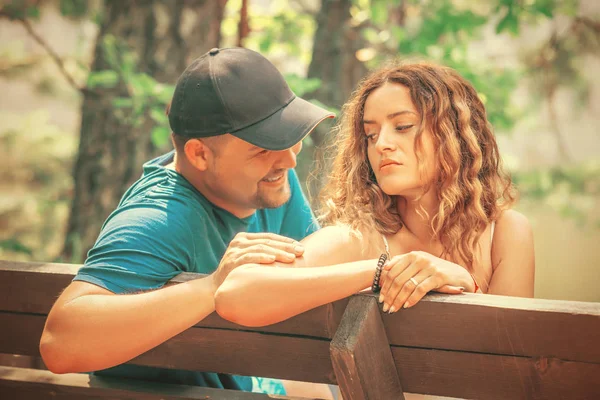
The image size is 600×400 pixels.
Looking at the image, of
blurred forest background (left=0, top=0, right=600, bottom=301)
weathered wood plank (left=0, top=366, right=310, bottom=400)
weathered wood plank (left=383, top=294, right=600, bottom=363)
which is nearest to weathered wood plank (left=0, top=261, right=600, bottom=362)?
weathered wood plank (left=383, top=294, right=600, bottom=363)

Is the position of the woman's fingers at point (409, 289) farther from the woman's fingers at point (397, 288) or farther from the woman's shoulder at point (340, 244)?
the woman's shoulder at point (340, 244)

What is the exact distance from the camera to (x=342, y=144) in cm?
273

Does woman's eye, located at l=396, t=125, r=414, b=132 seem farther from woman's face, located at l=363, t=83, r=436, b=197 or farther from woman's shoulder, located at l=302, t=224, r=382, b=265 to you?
woman's shoulder, located at l=302, t=224, r=382, b=265

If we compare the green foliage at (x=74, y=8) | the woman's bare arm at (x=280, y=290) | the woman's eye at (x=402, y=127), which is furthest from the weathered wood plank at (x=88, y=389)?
the green foliage at (x=74, y=8)

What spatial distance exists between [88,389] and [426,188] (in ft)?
4.49

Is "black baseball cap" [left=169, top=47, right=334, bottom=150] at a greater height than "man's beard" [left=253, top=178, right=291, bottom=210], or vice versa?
"black baseball cap" [left=169, top=47, right=334, bottom=150]

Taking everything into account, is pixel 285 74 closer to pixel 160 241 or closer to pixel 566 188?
pixel 160 241

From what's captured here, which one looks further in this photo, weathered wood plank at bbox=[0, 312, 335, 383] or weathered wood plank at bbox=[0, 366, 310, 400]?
weathered wood plank at bbox=[0, 366, 310, 400]

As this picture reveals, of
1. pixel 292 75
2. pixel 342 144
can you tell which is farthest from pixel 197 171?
pixel 292 75

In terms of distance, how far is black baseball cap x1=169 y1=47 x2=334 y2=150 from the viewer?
8.06ft

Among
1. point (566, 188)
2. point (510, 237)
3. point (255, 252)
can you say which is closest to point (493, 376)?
point (255, 252)

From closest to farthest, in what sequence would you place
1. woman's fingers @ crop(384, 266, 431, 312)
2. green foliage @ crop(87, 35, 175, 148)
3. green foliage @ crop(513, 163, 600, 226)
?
woman's fingers @ crop(384, 266, 431, 312)
green foliage @ crop(87, 35, 175, 148)
green foliage @ crop(513, 163, 600, 226)

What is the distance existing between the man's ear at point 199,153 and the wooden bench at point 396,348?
24.3 inches

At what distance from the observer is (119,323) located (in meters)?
1.86
